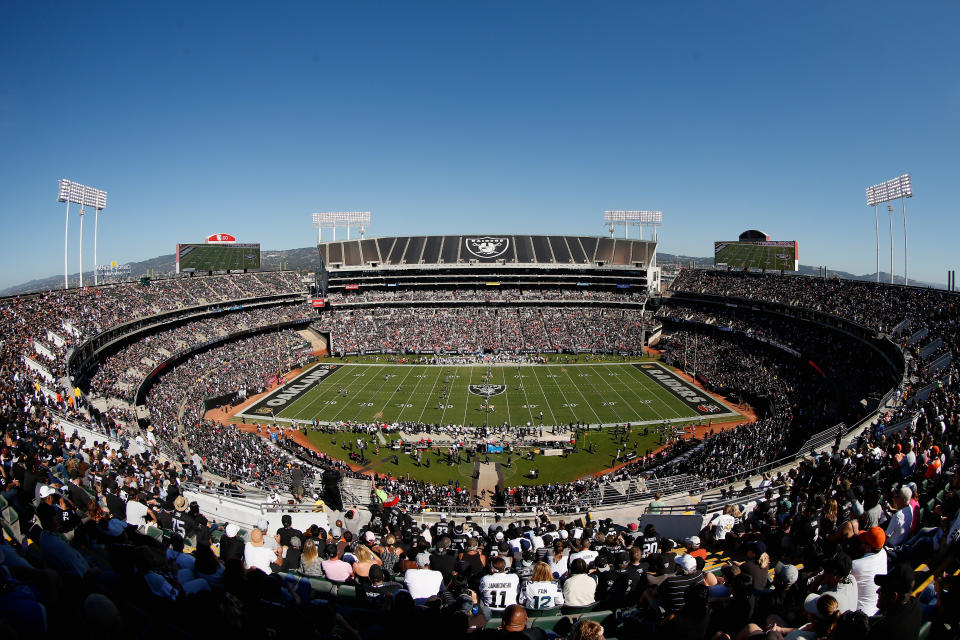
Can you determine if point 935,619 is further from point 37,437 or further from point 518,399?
point 518,399

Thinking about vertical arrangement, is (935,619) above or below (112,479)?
above

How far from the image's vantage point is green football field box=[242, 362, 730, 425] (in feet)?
120

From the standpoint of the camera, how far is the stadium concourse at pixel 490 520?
14.7 ft

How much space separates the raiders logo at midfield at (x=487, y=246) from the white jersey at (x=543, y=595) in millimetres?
70991

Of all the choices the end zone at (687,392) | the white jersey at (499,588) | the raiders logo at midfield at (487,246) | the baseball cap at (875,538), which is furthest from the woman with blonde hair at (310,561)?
the raiders logo at midfield at (487,246)

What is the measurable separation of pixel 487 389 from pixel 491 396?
5.75 ft

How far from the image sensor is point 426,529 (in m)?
12.9

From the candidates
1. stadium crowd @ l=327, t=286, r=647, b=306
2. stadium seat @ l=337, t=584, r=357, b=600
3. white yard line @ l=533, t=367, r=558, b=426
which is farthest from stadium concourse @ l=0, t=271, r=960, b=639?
stadium crowd @ l=327, t=286, r=647, b=306

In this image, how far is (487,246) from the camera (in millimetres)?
77938

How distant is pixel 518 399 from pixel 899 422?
84.3 ft

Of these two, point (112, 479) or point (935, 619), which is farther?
point (112, 479)

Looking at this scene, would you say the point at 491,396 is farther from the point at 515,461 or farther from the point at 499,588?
A: the point at 499,588

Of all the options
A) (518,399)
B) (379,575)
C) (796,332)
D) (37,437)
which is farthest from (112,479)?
(796,332)

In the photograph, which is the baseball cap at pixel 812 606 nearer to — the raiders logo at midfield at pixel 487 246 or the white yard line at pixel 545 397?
the white yard line at pixel 545 397
